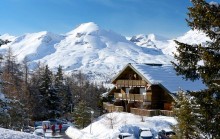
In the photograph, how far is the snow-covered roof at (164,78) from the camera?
46.6 metres

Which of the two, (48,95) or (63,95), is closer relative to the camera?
(48,95)

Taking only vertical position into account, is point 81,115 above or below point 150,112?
below

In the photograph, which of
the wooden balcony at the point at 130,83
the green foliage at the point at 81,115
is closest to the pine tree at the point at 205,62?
the wooden balcony at the point at 130,83

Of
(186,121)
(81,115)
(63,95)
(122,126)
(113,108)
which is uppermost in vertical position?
(63,95)

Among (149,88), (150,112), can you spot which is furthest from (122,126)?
(149,88)

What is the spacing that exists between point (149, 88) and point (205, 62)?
33049mm

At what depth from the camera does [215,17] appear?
1491 cm

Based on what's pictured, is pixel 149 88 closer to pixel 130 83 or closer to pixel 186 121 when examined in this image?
pixel 130 83

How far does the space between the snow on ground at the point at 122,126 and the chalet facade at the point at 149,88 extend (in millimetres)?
2668

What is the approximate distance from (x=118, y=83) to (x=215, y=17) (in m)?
39.8

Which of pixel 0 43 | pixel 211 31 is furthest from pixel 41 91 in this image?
pixel 211 31

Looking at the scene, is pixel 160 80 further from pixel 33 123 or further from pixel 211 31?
pixel 211 31

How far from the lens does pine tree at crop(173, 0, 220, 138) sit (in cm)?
1537

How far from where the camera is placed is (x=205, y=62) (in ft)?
50.8
